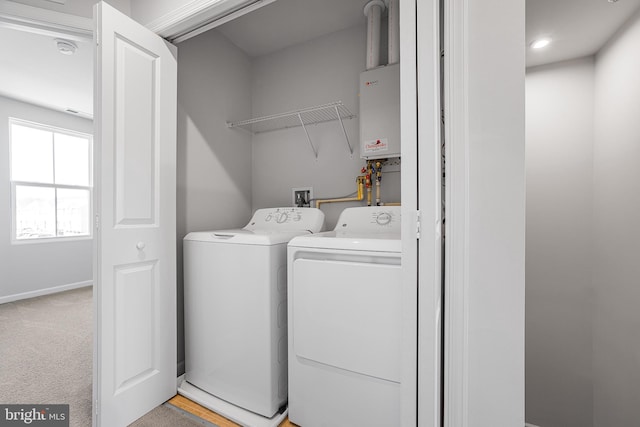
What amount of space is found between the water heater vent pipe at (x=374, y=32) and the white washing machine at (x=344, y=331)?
1.31 metres

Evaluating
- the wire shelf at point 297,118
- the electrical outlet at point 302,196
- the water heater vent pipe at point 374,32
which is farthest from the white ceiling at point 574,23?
the electrical outlet at point 302,196

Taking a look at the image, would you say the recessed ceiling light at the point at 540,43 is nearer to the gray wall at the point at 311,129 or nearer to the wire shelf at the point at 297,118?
the gray wall at the point at 311,129

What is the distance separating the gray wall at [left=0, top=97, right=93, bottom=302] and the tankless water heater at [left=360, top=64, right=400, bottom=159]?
4676 millimetres

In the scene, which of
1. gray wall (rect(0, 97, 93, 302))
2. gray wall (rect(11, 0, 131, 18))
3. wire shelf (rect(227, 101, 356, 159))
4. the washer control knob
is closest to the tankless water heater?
wire shelf (rect(227, 101, 356, 159))

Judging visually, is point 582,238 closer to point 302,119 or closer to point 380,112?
point 380,112

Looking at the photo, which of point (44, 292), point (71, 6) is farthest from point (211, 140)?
point (44, 292)

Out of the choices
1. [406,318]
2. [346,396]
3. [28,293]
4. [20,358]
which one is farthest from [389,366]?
[28,293]

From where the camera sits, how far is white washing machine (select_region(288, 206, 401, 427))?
116 cm

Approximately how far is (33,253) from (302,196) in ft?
13.6

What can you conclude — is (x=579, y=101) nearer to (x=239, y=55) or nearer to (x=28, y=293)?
(x=239, y=55)

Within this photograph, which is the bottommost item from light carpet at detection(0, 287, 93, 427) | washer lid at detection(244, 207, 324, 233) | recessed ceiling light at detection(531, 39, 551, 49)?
light carpet at detection(0, 287, 93, 427)

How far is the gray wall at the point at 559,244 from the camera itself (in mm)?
1693

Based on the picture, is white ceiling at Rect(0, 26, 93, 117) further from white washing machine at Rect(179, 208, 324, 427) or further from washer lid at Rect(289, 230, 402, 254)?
washer lid at Rect(289, 230, 402, 254)

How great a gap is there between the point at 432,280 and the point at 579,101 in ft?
5.80
